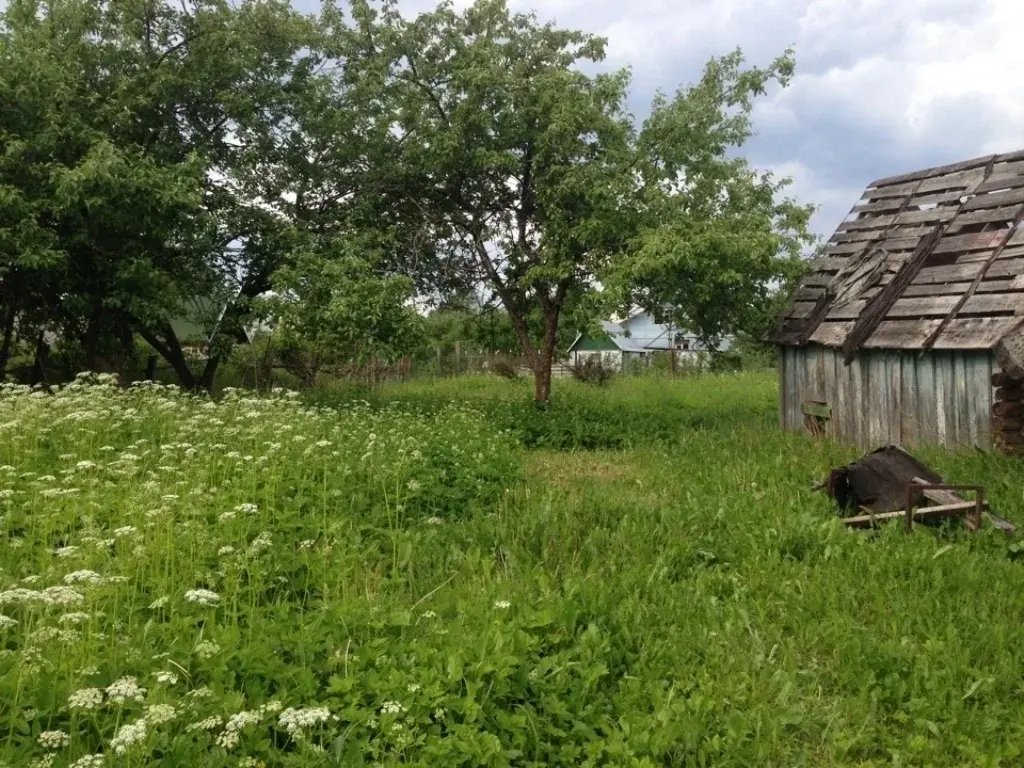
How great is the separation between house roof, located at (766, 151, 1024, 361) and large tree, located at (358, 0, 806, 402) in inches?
37.0

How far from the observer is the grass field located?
3.31 meters

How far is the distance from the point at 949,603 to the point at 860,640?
934 millimetres

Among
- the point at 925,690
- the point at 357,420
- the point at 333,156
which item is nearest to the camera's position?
the point at 925,690

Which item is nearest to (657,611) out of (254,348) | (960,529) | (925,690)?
(925,690)

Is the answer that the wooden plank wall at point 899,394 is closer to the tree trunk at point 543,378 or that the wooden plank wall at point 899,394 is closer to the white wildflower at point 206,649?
the tree trunk at point 543,378

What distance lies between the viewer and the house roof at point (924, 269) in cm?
930

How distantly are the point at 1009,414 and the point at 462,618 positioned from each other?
768cm

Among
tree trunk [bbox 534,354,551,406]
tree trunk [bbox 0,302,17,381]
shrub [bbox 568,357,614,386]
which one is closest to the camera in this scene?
tree trunk [bbox 0,302,17,381]

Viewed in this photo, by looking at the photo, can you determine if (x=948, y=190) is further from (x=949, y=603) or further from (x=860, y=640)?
(x=860, y=640)

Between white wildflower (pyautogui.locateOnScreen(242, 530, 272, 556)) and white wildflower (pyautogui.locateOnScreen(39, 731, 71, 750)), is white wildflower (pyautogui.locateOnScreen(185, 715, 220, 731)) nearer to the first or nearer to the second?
white wildflower (pyautogui.locateOnScreen(39, 731, 71, 750))

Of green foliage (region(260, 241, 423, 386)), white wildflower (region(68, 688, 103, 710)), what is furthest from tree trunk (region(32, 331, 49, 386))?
white wildflower (region(68, 688, 103, 710))

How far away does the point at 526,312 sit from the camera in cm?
1468

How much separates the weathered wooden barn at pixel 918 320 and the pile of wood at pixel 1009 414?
0.04 ft

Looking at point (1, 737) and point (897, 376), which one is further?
point (897, 376)
